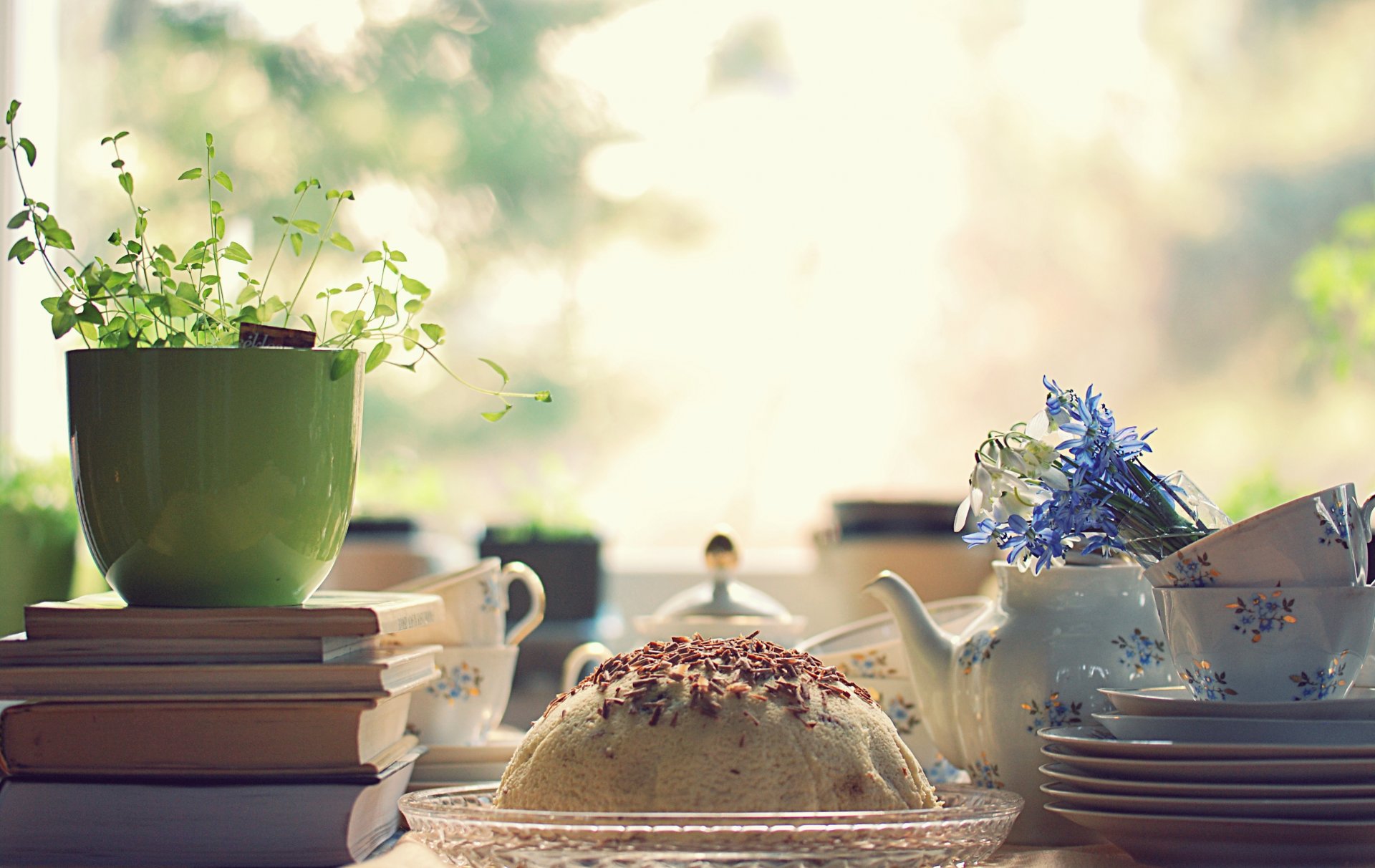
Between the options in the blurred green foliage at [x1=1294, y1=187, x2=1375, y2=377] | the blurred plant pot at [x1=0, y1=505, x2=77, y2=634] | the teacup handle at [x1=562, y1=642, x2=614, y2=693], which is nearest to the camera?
the teacup handle at [x1=562, y1=642, x2=614, y2=693]

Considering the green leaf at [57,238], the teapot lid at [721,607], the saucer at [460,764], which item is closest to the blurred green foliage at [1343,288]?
the teapot lid at [721,607]

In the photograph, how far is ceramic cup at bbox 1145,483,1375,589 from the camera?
0.65 meters

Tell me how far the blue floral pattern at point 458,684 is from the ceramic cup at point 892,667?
262 mm

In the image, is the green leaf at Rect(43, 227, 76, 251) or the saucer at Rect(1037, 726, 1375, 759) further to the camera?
the green leaf at Rect(43, 227, 76, 251)

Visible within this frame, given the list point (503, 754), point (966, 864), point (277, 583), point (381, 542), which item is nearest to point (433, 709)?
point (503, 754)

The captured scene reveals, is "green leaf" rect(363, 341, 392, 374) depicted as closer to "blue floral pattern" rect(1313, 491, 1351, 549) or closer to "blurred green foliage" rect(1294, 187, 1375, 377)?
"blue floral pattern" rect(1313, 491, 1351, 549)

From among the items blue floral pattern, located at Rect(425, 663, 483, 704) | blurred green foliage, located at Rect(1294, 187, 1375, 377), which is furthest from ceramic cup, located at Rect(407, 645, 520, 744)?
blurred green foliage, located at Rect(1294, 187, 1375, 377)

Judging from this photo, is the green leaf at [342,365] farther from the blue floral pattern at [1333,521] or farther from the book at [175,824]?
the blue floral pattern at [1333,521]

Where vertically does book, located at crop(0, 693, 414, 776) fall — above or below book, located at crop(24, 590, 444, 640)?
below

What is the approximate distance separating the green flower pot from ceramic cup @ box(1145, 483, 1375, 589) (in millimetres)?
487

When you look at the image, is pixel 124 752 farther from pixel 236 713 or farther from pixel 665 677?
pixel 665 677

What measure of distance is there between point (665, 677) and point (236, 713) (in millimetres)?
229

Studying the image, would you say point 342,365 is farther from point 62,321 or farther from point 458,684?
point 458,684

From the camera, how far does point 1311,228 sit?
241 cm
